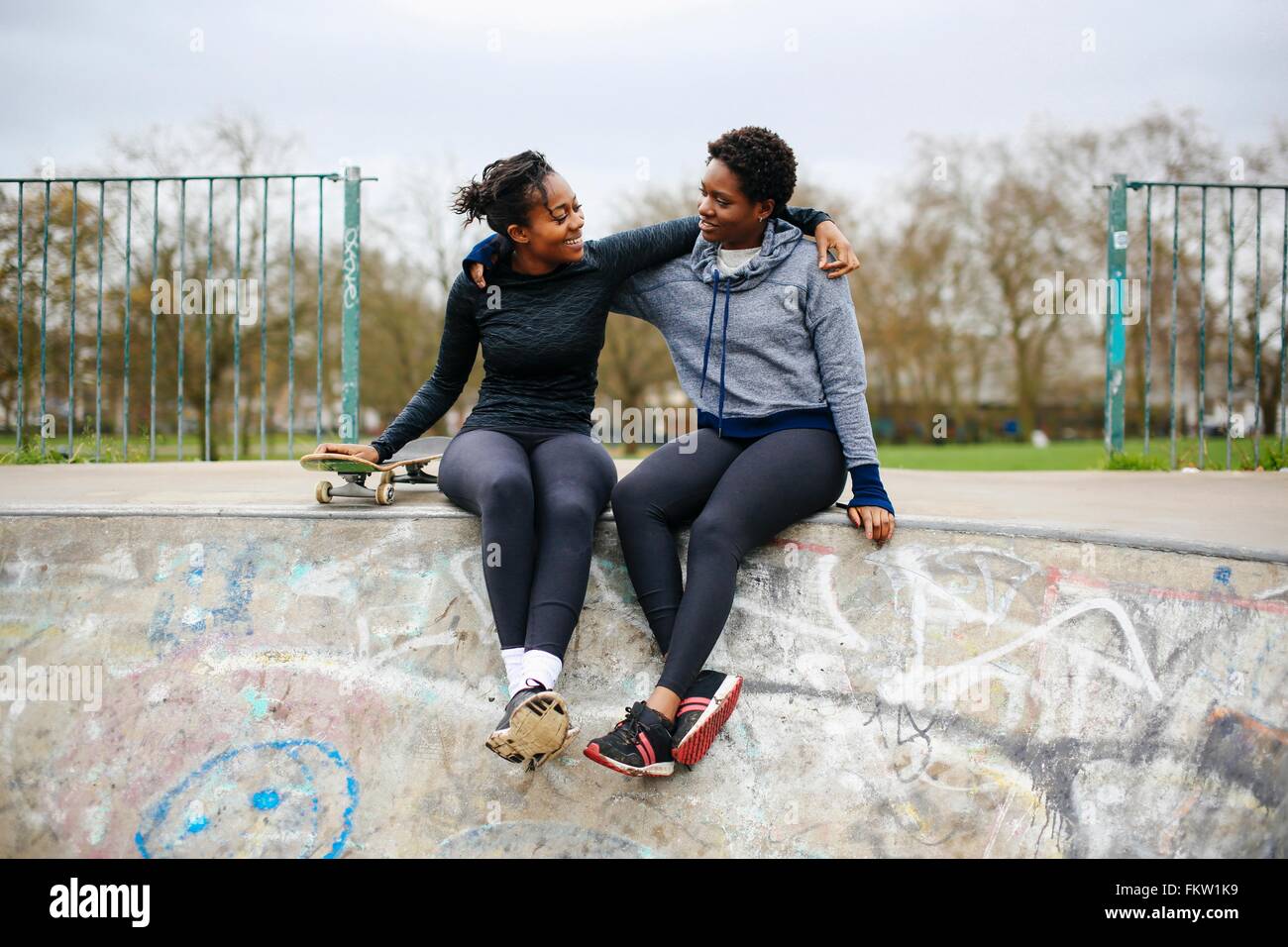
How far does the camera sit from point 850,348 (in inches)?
119

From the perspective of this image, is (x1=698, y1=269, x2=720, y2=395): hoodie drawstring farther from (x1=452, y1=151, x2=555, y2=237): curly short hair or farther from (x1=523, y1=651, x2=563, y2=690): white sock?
(x1=523, y1=651, x2=563, y2=690): white sock

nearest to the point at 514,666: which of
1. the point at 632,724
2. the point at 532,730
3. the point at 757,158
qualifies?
the point at 532,730

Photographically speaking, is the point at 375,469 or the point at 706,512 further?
the point at 375,469

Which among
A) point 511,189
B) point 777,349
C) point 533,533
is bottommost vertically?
point 533,533

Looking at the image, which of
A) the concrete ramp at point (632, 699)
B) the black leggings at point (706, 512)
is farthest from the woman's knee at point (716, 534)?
the concrete ramp at point (632, 699)

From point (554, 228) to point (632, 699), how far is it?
1482 millimetres

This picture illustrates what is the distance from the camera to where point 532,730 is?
7.97 ft

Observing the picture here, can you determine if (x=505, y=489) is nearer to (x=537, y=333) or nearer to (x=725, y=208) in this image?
(x=537, y=333)

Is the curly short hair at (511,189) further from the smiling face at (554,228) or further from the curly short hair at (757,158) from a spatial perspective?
the curly short hair at (757,158)

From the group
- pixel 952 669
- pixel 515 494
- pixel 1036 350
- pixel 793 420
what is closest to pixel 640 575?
pixel 515 494

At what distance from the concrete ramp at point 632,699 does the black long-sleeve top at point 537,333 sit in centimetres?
39

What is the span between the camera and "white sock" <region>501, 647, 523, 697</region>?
101 inches

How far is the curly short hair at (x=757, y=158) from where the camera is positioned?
3.01 metres

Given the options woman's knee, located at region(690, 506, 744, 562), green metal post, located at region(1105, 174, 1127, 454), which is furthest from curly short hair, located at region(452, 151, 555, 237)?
green metal post, located at region(1105, 174, 1127, 454)
